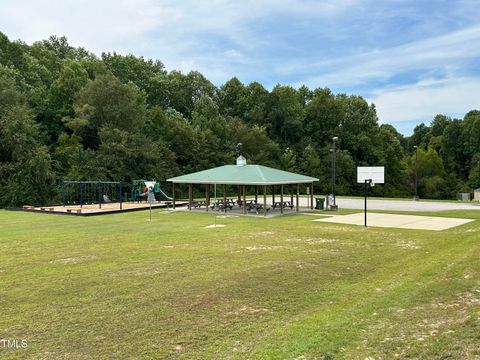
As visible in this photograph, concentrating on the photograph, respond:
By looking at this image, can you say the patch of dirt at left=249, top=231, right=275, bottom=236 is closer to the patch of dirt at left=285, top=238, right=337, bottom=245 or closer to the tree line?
the patch of dirt at left=285, top=238, right=337, bottom=245

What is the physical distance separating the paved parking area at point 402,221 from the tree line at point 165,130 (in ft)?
74.3

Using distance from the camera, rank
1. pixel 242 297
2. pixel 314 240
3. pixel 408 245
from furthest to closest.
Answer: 1. pixel 314 240
2. pixel 408 245
3. pixel 242 297

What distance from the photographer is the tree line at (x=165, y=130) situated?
114 feet

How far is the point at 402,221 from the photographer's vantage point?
19.1 meters

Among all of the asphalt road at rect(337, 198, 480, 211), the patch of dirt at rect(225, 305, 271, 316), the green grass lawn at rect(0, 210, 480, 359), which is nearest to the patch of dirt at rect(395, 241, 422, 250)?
the green grass lawn at rect(0, 210, 480, 359)

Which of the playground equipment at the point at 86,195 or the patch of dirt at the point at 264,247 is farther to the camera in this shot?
the playground equipment at the point at 86,195

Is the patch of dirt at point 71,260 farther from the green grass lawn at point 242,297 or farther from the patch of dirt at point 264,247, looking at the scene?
the patch of dirt at point 264,247

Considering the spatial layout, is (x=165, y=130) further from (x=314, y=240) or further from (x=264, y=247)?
(x=264, y=247)

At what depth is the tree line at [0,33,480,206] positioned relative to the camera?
34625 mm

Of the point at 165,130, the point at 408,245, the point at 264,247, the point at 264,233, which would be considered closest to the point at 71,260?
the point at 264,247

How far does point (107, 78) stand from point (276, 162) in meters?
22.5

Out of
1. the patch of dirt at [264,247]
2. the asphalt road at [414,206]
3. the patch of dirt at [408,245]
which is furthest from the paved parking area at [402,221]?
the patch of dirt at [264,247]

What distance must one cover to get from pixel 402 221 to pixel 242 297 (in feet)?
46.0

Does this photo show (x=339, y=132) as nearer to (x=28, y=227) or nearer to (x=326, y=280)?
(x=28, y=227)
